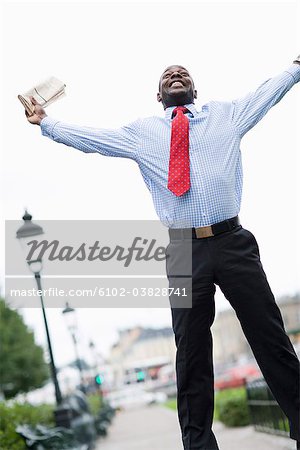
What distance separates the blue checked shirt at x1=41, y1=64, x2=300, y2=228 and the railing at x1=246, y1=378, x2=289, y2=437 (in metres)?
6.72

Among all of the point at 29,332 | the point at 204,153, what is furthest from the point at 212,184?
the point at 29,332

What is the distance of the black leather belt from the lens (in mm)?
3846

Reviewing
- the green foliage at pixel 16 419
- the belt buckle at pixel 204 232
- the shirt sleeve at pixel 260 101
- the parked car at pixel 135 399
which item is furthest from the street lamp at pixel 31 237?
the parked car at pixel 135 399

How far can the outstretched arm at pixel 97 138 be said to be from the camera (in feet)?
13.3

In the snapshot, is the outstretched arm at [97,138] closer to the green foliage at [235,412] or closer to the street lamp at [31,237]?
the street lamp at [31,237]

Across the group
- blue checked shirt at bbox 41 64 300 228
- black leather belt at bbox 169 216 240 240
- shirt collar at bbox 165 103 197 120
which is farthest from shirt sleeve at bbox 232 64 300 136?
black leather belt at bbox 169 216 240 240

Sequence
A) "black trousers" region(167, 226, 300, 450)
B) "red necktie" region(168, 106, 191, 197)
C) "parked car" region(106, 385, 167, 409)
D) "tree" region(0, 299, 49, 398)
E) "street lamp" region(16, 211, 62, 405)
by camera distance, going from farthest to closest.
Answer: "parked car" region(106, 385, 167, 409) → "tree" region(0, 299, 49, 398) → "street lamp" region(16, 211, 62, 405) → "red necktie" region(168, 106, 191, 197) → "black trousers" region(167, 226, 300, 450)

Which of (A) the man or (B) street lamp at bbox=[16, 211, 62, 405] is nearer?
(A) the man

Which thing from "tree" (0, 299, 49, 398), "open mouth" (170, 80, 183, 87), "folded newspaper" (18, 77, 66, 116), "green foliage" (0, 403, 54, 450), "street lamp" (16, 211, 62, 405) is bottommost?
"green foliage" (0, 403, 54, 450)

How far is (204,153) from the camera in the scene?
3.91 m

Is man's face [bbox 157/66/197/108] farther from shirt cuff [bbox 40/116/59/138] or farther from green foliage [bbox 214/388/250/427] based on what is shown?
green foliage [bbox 214/388/250/427]

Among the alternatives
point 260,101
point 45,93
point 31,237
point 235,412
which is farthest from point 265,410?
point 45,93

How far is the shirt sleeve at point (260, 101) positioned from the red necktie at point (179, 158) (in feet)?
0.84

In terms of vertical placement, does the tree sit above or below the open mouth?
above
